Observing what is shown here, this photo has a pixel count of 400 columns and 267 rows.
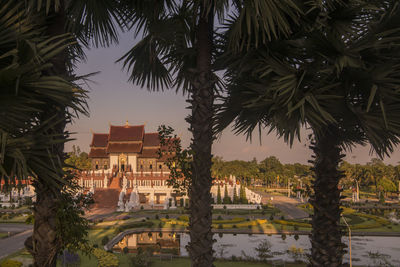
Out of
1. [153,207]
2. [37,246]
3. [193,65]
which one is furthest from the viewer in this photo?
[153,207]

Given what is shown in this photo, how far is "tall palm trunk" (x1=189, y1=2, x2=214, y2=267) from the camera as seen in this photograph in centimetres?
498

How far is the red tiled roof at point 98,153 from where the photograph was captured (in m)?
54.3

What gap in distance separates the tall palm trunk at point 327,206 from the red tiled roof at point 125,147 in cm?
4719

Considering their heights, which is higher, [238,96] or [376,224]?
[238,96]

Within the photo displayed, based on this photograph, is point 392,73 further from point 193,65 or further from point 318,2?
point 193,65

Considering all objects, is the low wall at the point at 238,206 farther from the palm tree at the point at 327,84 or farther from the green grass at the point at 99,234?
the palm tree at the point at 327,84

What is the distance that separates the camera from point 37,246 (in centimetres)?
433

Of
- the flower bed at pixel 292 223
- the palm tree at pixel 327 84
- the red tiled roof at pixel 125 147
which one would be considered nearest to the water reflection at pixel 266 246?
the flower bed at pixel 292 223

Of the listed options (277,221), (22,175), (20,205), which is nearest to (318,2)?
(22,175)

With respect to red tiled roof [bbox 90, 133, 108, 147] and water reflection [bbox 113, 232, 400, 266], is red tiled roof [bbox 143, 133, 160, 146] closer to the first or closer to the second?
red tiled roof [bbox 90, 133, 108, 147]

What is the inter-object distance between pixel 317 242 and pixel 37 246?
14.2 feet

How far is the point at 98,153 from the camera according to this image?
54656 mm

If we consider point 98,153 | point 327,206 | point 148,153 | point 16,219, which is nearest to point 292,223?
point 327,206

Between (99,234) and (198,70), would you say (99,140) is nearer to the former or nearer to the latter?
(99,234)
